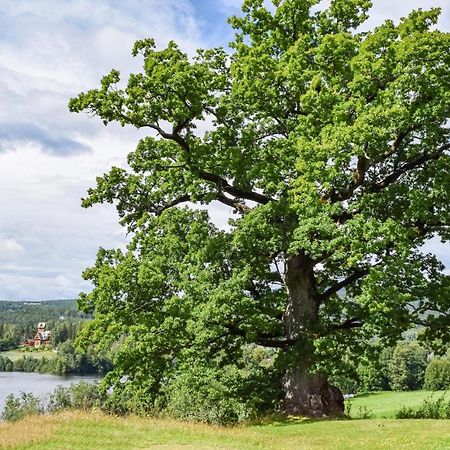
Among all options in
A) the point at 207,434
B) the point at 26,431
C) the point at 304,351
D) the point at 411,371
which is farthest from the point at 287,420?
the point at 411,371

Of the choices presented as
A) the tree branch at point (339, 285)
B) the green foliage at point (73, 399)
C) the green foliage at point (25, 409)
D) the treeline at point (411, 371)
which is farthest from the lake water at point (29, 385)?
the treeline at point (411, 371)

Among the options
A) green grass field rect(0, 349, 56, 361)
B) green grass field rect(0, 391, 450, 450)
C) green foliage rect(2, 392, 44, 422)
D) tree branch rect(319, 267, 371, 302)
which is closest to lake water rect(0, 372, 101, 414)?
green foliage rect(2, 392, 44, 422)

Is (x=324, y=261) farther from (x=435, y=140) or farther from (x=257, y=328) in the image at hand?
(x=435, y=140)

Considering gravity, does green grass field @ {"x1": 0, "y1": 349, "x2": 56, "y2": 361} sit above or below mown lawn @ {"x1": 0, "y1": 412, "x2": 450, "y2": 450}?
below

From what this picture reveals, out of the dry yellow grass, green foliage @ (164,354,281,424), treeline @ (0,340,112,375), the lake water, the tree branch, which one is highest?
the tree branch

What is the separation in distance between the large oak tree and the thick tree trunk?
0.07 m

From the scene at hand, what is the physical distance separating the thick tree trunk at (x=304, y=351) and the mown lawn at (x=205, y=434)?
7.37 feet

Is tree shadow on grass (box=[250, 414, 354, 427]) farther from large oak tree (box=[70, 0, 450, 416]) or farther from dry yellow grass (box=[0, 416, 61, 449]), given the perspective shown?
dry yellow grass (box=[0, 416, 61, 449])

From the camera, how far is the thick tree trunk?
22734mm

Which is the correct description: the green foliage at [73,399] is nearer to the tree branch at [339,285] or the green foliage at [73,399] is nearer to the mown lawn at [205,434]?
the mown lawn at [205,434]

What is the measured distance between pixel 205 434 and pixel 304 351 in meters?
5.72

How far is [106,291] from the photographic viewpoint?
2322 cm

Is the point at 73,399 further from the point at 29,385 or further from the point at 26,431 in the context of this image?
the point at 29,385

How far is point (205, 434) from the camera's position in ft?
59.0
